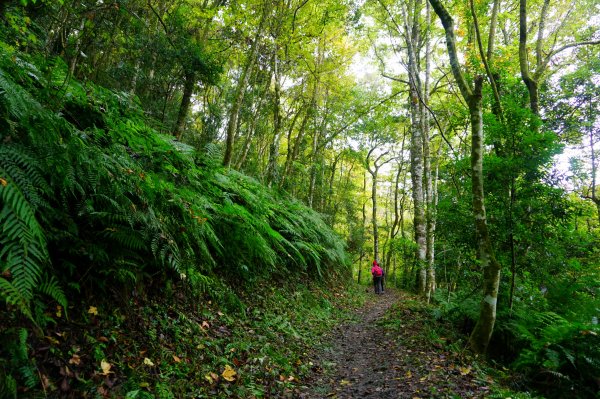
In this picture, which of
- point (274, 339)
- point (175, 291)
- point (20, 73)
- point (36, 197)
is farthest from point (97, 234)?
point (274, 339)

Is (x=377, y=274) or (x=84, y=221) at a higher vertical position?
(x=84, y=221)

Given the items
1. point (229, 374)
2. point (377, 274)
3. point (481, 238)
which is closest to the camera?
point (229, 374)

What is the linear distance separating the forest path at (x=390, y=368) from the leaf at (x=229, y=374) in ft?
3.10

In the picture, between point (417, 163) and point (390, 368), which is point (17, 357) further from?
point (417, 163)

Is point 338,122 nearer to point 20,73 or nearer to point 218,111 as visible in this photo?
point 218,111

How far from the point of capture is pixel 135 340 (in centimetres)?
321

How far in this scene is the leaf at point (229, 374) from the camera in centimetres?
367

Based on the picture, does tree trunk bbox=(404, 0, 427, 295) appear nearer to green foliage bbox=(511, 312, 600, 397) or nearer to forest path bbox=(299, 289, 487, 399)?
forest path bbox=(299, 289, 487, 399)

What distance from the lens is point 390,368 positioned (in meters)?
4.96

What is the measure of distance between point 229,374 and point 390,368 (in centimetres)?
256

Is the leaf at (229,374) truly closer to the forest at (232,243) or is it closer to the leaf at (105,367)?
the forest at (232,243)

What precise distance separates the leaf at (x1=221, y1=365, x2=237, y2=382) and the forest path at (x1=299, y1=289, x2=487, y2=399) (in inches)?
37.3

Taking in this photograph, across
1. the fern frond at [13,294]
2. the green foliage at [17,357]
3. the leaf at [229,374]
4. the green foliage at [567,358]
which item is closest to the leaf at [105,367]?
the green foliage at [17,357]

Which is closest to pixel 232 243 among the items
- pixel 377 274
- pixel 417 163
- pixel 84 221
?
pixel 84 221
